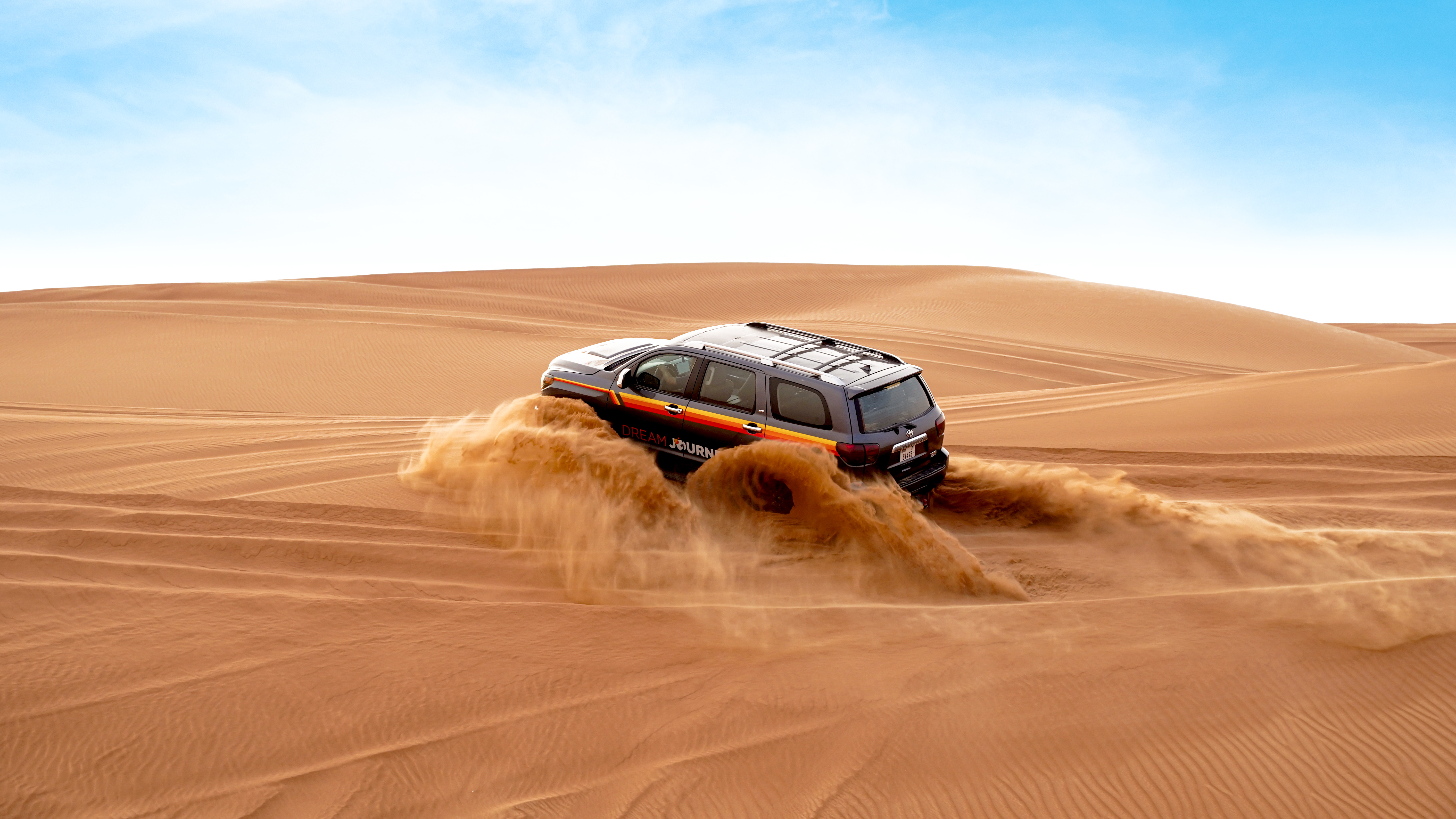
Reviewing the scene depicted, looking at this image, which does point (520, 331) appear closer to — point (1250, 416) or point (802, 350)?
point (802, 350)

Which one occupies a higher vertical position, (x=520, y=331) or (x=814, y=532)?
(x=520, y=331)

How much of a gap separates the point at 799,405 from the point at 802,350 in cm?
78

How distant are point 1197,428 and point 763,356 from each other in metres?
7.13

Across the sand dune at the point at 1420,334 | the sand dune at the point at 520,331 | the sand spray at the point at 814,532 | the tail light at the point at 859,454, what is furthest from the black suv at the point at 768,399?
the sand dune at the point at 1420,334

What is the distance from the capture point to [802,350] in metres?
8.26

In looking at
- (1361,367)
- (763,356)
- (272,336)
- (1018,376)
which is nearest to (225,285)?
(272,336)

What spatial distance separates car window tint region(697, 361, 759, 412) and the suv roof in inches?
8.1

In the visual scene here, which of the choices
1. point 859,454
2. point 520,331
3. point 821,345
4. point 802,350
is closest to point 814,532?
point 859,454

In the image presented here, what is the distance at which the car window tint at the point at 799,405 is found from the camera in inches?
297

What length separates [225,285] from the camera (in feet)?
89.0

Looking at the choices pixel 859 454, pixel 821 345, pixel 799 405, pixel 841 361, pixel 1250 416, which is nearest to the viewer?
pixel 859 454

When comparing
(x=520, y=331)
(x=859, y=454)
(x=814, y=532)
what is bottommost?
(x=814, y=532)

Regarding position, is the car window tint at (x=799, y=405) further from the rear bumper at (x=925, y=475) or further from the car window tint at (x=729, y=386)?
the rear bumper at (x=925, y=475)

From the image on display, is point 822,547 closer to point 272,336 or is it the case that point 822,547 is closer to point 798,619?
point 798,619
